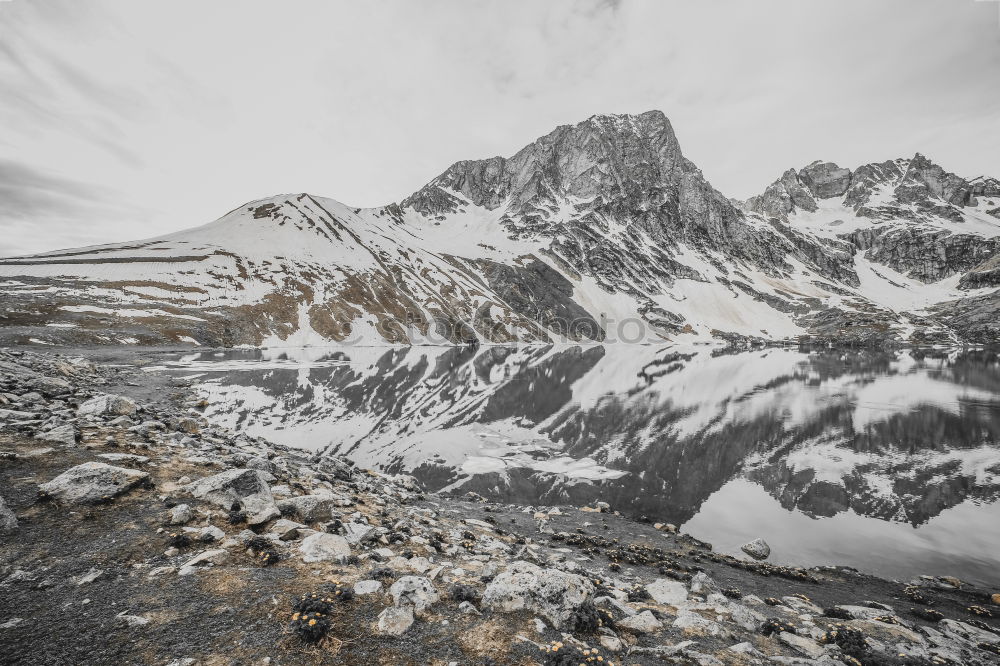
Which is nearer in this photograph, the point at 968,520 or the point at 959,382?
the point at 968,520

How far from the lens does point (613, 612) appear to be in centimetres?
775

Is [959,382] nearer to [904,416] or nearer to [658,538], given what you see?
[904,416]

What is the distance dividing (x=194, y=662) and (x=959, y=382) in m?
83.5

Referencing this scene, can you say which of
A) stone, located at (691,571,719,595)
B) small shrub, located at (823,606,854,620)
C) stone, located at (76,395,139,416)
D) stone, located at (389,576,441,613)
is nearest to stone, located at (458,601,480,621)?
stone, located at (389,576,441,613)

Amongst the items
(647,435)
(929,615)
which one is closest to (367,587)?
(929,615)

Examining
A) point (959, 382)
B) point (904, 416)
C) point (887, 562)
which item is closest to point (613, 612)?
point (887, 562)

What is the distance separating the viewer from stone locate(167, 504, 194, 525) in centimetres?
798

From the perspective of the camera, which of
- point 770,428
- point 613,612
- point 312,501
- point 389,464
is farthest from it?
point 770,428

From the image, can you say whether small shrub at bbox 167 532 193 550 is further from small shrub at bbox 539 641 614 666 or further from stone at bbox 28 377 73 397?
stone at bbox 28 377 73 397

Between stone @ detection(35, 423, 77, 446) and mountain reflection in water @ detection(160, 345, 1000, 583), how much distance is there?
41.1 feet

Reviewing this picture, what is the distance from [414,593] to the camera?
693cm

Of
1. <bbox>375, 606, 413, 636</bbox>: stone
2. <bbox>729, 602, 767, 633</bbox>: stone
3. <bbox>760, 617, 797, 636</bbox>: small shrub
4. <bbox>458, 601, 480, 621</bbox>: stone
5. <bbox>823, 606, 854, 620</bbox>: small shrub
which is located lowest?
<bbox>823, 606, 854, 620</bbox>: small shrub

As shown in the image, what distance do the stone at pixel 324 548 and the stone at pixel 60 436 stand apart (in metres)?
8.22

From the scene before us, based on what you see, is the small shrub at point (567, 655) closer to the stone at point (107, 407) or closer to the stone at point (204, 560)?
the stone at point (204, 560)
